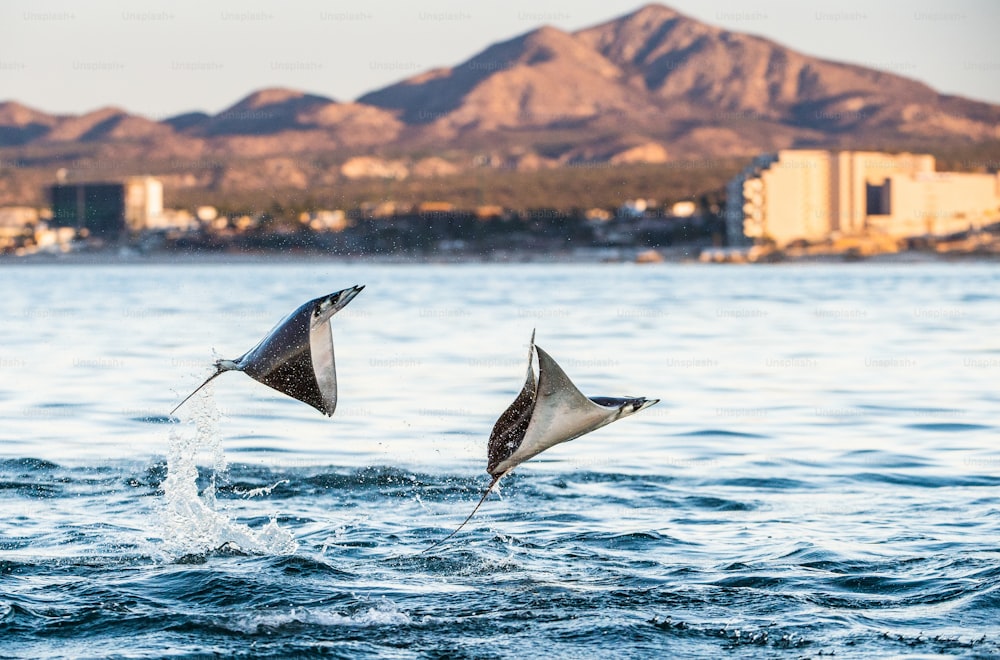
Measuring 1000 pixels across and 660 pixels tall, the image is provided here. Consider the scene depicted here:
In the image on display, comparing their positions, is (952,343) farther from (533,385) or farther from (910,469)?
(533,385)

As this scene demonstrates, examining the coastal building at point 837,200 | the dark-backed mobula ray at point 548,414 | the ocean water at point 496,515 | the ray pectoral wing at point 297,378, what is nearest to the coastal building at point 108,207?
the coastal building at point 837,200

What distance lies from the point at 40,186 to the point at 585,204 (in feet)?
258

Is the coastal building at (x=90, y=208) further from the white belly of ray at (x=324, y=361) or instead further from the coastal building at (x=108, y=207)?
the white belly of ray at (x=324, y=361)

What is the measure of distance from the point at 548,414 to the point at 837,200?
15701cm

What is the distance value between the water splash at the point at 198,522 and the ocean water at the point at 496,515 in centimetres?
3

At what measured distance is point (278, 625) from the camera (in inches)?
401

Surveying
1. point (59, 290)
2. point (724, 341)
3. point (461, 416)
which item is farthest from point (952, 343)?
point (59, 290)

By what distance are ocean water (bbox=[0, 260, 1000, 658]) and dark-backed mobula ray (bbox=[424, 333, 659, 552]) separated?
136cm

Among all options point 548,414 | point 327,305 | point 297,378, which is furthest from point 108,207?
point 548,414

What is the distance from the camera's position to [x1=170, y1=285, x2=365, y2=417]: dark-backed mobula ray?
1041 cm

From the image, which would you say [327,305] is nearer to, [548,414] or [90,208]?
[548,414]

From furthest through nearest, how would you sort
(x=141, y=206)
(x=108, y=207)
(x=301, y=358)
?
(x=108, y=207) < (x=141, y=206) < (x=301, y=358)

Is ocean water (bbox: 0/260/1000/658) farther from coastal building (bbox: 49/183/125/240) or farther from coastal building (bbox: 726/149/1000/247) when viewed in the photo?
coastal building (bbox: 49/183/125/240)

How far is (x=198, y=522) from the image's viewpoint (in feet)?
42.8
